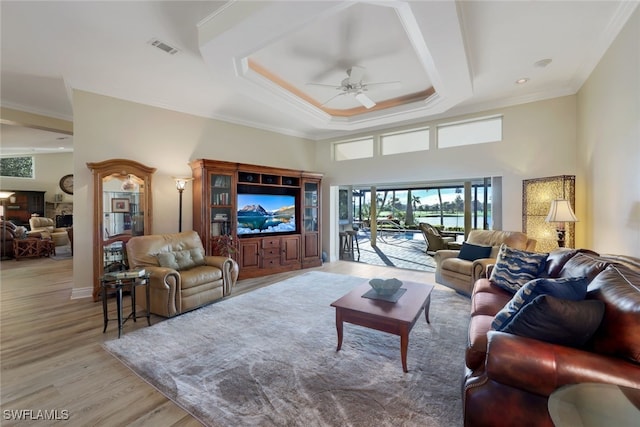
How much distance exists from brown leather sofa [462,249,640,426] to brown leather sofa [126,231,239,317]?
9.96ft

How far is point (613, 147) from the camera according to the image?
2934 mm

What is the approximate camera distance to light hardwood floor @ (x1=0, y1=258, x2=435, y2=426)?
1.76 metres

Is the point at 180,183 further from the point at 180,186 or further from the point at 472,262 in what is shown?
the point at 472,262

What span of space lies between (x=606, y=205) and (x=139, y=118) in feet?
21.7

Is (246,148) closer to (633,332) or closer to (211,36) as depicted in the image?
(211,36)

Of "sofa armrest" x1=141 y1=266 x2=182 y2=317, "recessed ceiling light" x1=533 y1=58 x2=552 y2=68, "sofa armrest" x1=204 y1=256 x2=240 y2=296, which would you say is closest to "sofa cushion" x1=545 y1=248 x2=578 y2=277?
"recessed ceiling light" x1=533 y1=58 x2=552 y2=68

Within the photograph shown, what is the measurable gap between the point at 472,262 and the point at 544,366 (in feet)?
9.47

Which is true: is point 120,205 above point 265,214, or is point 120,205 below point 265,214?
above

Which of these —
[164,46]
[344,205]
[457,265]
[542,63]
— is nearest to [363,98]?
[542,63]

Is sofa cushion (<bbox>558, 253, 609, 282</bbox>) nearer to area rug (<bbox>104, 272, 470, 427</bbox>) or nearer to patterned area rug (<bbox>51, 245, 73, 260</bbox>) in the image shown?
area rug (<bbox>104, 272, 470, 427</bbox>)

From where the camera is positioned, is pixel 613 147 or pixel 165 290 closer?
pixel 613 147

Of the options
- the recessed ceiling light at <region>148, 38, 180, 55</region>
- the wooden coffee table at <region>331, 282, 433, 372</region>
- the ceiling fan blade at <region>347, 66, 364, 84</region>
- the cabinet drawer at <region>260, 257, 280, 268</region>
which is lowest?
the cabinet drawer at <region>260, 257, 280, 268</region>

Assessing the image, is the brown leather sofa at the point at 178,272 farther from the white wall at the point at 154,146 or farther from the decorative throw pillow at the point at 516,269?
the decorative throw pillow at the point at 516,269

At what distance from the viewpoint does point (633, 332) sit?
4.11ft
